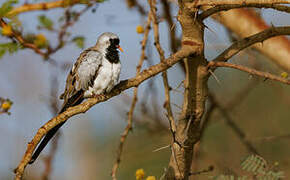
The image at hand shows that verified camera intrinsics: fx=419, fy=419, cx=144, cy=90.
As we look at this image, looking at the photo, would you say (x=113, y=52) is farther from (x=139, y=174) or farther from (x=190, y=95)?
(x=139, y=174)

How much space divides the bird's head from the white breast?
33 centimetres

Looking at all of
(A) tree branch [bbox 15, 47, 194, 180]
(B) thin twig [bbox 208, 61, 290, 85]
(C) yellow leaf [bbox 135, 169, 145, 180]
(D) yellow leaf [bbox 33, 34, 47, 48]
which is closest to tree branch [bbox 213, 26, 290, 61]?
(B) thin twig [bbox 208, 61, 290, 85]

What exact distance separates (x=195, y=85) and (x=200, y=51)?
0.92 feet

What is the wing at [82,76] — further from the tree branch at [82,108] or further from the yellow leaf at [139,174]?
the yellow leaf at [139,174]

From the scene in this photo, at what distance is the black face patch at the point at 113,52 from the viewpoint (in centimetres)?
430

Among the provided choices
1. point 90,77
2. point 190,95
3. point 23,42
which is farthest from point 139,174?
point 23,42

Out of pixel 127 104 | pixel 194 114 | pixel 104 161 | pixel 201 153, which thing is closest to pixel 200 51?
pixel 194 114

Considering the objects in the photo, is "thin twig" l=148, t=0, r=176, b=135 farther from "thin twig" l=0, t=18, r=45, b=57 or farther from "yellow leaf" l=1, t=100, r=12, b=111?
"yellow leaf" l=1, t=100, r=12, b=111

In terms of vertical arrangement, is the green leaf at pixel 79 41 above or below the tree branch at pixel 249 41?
above

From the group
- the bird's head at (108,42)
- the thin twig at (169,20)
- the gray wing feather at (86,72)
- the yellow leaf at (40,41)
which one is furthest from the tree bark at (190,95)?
the thin twig at (169,20)

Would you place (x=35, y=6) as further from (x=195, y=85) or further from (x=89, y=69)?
(x=195, y=85)

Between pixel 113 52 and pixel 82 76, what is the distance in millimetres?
536

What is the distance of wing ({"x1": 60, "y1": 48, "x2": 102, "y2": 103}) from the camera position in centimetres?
407

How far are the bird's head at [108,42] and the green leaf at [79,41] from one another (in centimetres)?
46
